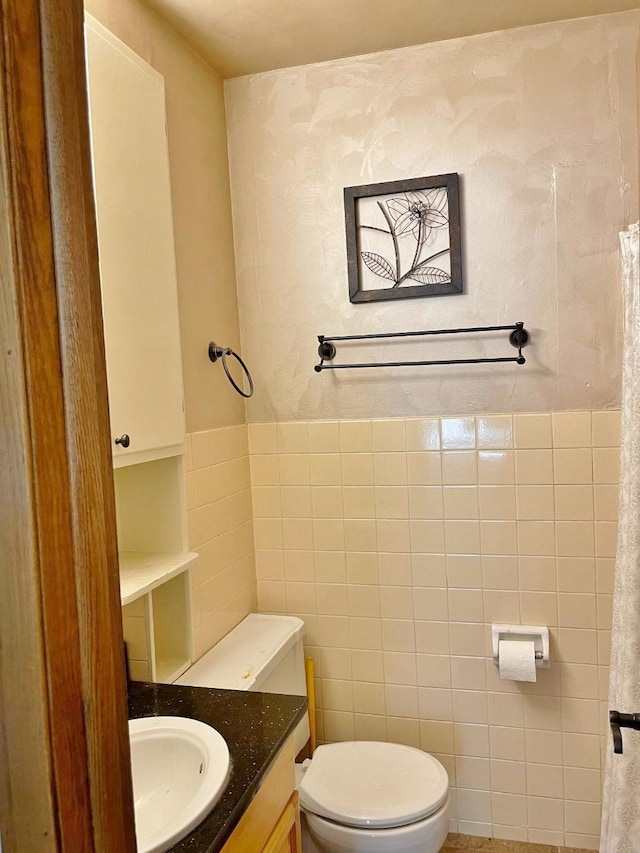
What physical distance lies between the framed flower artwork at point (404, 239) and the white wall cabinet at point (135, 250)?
25.8 inches

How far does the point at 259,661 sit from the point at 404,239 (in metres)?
1.39

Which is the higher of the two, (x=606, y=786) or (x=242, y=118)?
(x=242, y=118)

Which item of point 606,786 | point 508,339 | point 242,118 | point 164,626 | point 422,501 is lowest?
point 606,786

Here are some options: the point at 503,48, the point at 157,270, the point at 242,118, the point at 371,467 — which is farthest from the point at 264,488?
the point at 503,48

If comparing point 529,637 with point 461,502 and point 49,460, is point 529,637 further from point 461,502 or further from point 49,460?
point 49,460

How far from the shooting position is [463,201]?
6.95 ft

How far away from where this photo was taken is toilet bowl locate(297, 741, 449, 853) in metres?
1.72

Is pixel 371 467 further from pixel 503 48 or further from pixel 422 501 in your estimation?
pixel 503 48

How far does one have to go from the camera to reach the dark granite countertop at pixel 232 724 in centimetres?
105

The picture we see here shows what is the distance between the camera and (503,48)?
2053 millimetres

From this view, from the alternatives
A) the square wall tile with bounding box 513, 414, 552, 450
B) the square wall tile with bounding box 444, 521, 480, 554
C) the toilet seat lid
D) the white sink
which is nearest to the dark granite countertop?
the white sink

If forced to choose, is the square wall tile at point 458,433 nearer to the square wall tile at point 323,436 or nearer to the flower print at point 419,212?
the square wall tile at point 323,436

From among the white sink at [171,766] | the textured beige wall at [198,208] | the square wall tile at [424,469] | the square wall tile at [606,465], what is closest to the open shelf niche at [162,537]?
the textured beige wall at [198,208]

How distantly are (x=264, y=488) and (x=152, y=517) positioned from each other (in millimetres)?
540
